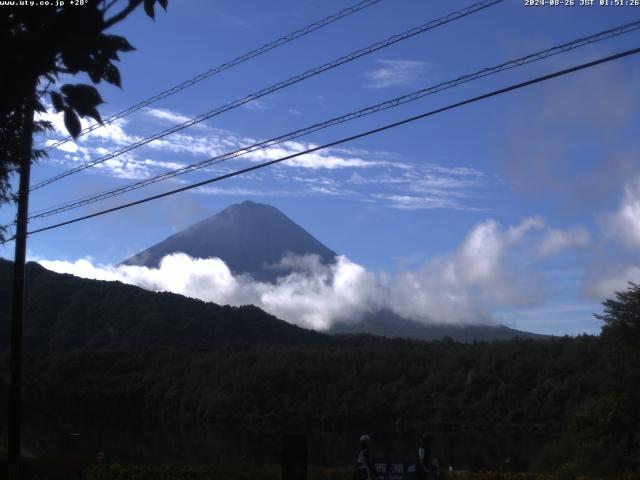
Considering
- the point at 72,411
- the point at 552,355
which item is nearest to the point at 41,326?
the point at 72,411

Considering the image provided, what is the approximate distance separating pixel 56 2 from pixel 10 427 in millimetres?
12287

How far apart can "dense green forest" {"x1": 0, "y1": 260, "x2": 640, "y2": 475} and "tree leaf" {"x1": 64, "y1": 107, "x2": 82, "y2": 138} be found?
60809 millimetres

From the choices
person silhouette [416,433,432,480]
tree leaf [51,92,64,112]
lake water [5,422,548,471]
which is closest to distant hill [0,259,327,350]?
lake water [5,422,548,471]

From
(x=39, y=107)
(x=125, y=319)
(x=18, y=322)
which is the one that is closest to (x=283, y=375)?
(x=125, y=319)

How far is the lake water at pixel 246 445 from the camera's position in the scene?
36438 mm

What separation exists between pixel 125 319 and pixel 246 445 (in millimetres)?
54869

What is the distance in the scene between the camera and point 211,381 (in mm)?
89000

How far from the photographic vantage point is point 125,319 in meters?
102

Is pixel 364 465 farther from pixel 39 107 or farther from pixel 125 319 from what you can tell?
pixel 125 319

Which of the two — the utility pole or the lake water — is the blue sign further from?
the lake water

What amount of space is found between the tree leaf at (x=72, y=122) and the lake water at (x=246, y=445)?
27906 mm

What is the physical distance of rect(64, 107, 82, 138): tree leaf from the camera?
12.1ft

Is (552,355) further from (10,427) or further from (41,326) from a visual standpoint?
(10,427)

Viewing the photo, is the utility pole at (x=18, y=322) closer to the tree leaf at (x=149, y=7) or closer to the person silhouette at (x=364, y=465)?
the person silhouette at (x=364, y=465)
